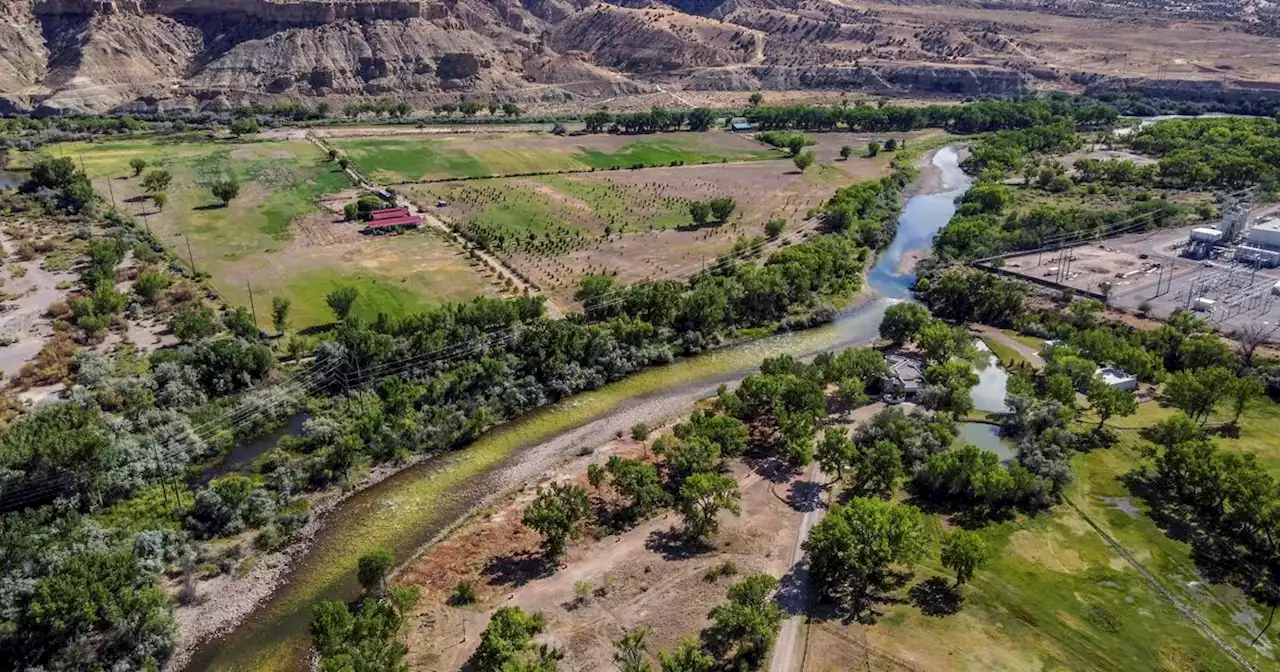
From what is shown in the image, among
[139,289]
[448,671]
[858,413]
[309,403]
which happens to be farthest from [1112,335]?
[139,289]

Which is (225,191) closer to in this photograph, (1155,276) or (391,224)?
(391,224)

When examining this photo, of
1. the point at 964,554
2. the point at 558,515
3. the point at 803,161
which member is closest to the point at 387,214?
the point at 803,161

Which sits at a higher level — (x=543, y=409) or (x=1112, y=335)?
(x=1112, y=335)

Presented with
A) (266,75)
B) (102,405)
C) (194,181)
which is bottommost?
(102,405)

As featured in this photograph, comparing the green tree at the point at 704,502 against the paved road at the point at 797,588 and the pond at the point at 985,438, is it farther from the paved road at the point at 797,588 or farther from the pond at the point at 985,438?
the pond at the point at 985,438

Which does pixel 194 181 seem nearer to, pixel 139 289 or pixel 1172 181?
pixel 139 289

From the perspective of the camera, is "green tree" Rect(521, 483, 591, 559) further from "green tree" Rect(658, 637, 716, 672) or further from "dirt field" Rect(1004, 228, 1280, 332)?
"dirt field" Rect(1004, 228, 1280, 332)
